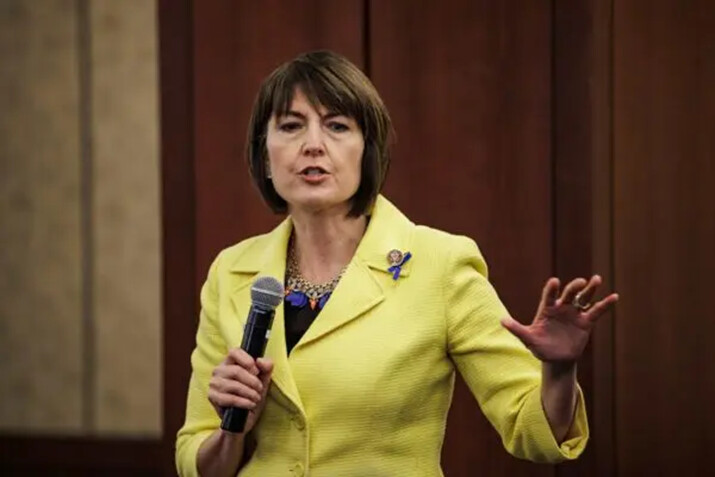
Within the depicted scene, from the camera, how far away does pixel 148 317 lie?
5422mm

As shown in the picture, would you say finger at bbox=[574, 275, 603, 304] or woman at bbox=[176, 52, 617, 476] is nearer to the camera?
finger at bbox=[574, 275, 603, 304]

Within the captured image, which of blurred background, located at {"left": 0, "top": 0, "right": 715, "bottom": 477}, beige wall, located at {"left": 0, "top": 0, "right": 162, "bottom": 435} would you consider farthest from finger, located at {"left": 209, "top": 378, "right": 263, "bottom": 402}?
beige wall, located at {"left": 0, "top": 0, "right": 162, "bottom": 435}

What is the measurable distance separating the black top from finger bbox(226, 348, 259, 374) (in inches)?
7.3

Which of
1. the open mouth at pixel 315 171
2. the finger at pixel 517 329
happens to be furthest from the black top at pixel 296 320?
the finger at pixel 517 329

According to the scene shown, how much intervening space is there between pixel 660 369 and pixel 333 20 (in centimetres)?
133

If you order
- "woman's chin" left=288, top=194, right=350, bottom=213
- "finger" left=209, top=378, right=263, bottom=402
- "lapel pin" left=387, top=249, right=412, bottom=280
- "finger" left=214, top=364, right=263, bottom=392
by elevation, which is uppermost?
"woman's chin" left=288, top=194, right=350, bottom=213

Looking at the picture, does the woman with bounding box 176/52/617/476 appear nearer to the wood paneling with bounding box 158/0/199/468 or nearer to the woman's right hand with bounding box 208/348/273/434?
the woman's right hand with bounding box 208/348/273/434

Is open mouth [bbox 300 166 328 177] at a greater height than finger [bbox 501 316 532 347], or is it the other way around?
open mouth [bbox 300 166 328 177]

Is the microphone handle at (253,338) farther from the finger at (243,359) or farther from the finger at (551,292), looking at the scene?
the finger at (551,292)

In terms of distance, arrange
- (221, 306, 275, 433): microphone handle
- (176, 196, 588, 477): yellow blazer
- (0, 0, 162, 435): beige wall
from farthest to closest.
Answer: (0, 0, 162, 435): beige wall → (176, 196, 588, 477): yellow blazer → (221, 306, 275, 433): microphone handle

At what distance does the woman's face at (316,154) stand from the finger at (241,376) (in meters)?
0.35

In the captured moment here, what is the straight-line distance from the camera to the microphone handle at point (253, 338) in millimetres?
1844

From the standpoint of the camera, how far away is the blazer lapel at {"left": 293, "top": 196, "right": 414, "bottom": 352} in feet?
6.61

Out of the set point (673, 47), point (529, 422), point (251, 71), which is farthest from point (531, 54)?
point (529, 422)
